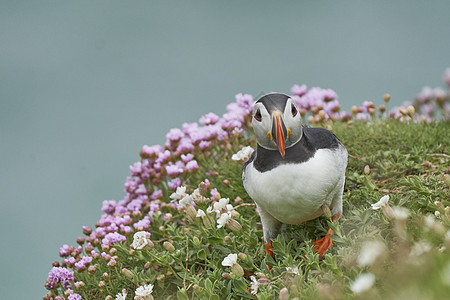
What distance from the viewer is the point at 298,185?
402 cm

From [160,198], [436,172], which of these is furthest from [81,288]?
[436,172]

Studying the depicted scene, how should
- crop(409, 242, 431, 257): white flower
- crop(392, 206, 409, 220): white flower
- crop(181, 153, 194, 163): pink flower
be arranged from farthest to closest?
crop(181, 153, 194, 163): pink flower, crop(392, 206, 409, 220): white flower, crop(409, 242, 431, 257): white flower

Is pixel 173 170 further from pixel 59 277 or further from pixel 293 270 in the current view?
pixel 293 270

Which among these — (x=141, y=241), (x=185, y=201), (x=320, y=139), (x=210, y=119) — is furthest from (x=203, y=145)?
(x=320, y=139)

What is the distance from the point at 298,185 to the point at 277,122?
0.56m

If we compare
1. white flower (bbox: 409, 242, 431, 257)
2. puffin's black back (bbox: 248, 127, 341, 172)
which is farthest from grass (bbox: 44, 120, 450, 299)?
puffin's black back (bbox: 248, 127, 341, 172)

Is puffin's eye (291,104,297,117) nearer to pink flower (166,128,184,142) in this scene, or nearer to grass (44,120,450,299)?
grass (44,120,450,299)

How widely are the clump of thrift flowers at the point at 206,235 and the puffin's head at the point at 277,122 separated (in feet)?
2.82

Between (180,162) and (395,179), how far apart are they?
2953 mm

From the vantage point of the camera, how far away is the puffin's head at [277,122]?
3828mm

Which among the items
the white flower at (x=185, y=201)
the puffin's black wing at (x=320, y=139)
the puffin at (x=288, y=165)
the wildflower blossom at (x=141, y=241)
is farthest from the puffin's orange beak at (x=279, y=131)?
the wildflower blossom at (x=141, y=241)

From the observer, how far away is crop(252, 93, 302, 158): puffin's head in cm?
383

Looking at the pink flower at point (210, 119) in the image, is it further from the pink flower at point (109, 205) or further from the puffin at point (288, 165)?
the puffin at point (288, 165)

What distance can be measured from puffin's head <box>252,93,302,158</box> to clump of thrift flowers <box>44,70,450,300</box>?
2.82 ft
